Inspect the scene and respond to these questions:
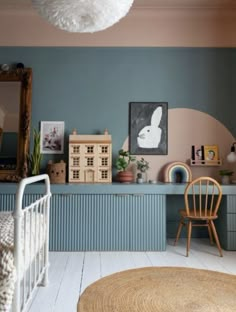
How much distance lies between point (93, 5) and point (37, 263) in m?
1.81

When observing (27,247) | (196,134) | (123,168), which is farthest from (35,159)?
(196,134)

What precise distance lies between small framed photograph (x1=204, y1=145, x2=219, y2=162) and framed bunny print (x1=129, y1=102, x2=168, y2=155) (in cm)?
53

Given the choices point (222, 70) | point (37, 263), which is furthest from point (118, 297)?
point (222, 70)

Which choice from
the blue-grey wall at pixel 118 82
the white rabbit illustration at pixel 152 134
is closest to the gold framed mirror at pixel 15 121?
the blue-grey wall at pixel 118 82

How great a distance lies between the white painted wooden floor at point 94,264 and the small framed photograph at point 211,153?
1.08m

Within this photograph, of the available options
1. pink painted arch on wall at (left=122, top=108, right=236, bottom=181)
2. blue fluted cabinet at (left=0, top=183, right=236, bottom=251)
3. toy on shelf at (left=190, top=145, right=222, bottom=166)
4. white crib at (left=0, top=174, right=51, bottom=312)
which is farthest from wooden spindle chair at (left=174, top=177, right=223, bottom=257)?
white crib at (left=0, top=174, right=51, bottom=312)

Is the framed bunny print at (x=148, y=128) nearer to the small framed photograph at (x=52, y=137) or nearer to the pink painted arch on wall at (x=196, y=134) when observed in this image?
the pink painted arch on wall at (x=196, y=134)

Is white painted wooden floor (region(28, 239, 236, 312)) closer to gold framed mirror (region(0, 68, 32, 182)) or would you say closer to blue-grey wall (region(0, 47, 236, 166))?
gold framed mirror (region(0, 68, 32, 182))

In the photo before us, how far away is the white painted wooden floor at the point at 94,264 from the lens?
210cm

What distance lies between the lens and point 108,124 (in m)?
3.80

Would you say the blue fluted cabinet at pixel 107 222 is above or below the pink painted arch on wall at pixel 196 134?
below

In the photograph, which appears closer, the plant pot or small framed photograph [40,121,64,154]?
the plant pot

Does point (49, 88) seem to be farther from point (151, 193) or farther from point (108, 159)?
point (151, 193)

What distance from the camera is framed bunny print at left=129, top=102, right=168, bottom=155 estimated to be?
378 cm
